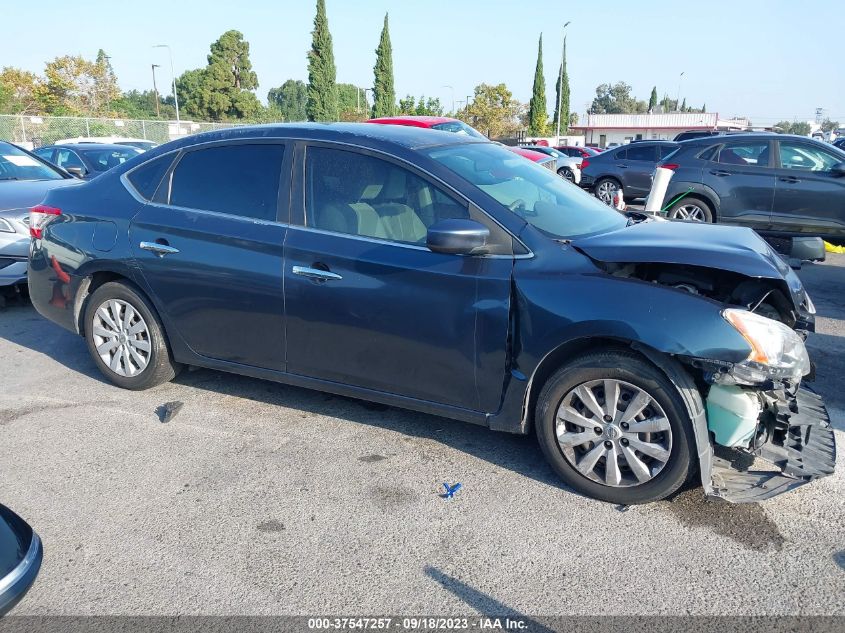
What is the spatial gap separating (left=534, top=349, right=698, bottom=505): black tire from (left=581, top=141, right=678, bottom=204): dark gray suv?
478 inches

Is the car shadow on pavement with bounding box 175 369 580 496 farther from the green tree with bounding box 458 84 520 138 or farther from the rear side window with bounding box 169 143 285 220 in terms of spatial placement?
the green tree with bounding box 458 84 520 138

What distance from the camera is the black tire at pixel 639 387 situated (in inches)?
125

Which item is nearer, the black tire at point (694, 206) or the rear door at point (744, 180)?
the rear door at point (744, 180)

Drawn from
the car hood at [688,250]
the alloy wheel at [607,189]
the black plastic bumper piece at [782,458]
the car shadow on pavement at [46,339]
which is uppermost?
the car hood at [688,250]

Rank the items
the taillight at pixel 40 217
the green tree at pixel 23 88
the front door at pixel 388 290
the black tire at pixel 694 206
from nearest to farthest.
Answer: the front door at pixel 388 290 → the taillight at pixel 40 217 → the black tire at pixel 694 206 → the green tree at pixel 23 88

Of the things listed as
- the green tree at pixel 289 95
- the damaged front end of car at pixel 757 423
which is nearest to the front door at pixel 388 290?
the damaged front end of car at pixel 757 423

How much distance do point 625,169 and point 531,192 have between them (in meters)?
11.8

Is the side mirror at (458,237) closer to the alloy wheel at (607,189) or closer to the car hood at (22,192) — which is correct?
the car hood at (22,192)

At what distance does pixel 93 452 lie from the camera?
13.1 ft

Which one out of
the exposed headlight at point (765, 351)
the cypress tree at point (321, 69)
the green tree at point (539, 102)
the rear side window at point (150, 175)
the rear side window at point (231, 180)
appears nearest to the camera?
the exposed headlight at point (765, 351)

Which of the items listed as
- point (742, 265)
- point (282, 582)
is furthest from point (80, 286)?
point (742, 265)

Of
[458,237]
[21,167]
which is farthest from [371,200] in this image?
[21,167]

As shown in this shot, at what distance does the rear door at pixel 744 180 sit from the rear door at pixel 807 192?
142 mm

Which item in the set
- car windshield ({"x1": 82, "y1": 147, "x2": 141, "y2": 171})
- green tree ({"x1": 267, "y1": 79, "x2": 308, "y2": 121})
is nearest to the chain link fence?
car windshield ({"x1": 82, "y1": 147, "x2": 141, "y2": 171})
